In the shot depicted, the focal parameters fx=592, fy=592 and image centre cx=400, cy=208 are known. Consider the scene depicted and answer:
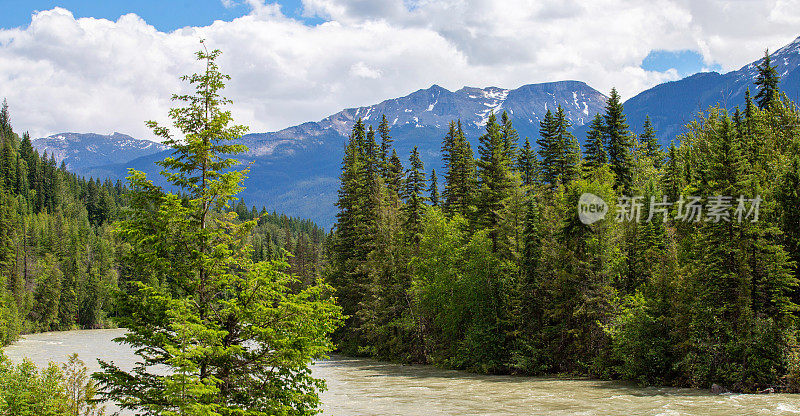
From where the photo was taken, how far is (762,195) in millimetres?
30406

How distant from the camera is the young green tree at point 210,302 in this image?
445 inches

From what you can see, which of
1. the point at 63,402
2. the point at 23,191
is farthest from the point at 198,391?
the point at 23,191

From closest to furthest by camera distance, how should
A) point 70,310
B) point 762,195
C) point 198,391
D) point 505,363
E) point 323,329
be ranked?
point 198,391, point 323,329, point 762,195, point 505,363, point 70,310

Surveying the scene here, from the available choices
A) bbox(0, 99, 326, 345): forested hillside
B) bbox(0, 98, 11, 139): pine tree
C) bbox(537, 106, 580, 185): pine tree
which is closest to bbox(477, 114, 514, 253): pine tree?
bbox(537, 106, 580, 185): pine tree

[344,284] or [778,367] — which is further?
[344,284]

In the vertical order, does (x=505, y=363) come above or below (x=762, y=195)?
below

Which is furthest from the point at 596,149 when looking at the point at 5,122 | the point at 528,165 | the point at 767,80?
the point at 5,122

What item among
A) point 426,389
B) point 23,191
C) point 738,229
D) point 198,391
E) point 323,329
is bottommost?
point 426,389

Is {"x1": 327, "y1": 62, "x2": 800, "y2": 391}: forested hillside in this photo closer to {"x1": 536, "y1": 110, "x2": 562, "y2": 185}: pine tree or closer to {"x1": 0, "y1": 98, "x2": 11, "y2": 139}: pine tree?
{"x1": 536, "y1": 110, "x2": 562, "y2": 185}: pine tree

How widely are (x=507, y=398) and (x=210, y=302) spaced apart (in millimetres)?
22317

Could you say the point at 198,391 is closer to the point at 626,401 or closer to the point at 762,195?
the point at 626,401

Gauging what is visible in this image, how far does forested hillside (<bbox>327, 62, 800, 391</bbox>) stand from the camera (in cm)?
2997

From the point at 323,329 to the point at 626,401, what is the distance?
21.4m
